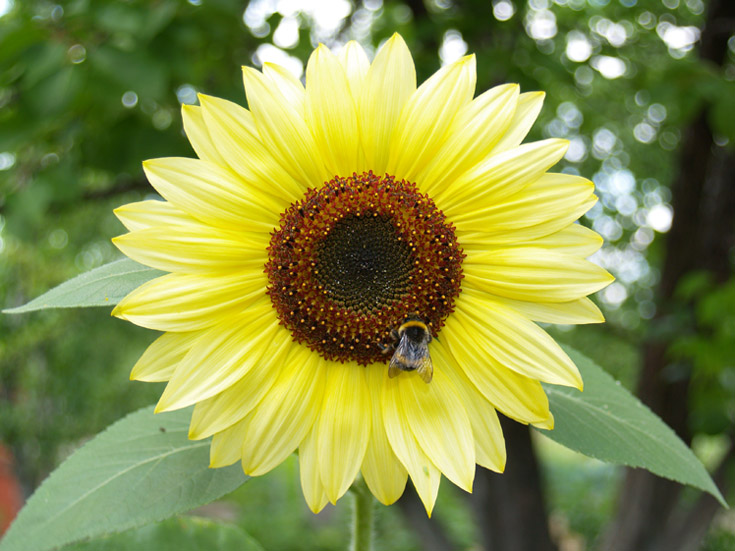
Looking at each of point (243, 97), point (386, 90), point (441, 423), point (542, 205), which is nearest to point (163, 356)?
point (441, 423)

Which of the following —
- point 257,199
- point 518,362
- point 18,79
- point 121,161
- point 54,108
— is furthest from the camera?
point 121,161

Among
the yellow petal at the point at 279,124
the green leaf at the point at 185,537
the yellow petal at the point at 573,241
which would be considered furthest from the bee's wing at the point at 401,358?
the green leaf at the point at 185,537

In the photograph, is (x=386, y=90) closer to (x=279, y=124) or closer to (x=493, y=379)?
(x=279, y=124)

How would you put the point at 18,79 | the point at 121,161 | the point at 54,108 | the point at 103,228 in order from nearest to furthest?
the point at 54,108 < the point at 18,79 < the point at 121,161 < the point at 103,228

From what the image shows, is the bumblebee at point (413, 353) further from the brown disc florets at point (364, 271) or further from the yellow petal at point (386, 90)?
the yellow petal at point (386, 90)

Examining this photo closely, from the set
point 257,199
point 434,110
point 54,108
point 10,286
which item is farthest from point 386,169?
point 10,286

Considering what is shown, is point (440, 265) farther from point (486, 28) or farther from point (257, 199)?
point (486, 28)

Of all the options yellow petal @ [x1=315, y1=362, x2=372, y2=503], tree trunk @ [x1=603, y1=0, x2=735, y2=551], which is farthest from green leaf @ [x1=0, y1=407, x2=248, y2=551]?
tree trunk @ [x1=603, y1=0, x2=735, y2=551]

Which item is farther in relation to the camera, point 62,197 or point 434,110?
point 62,197
